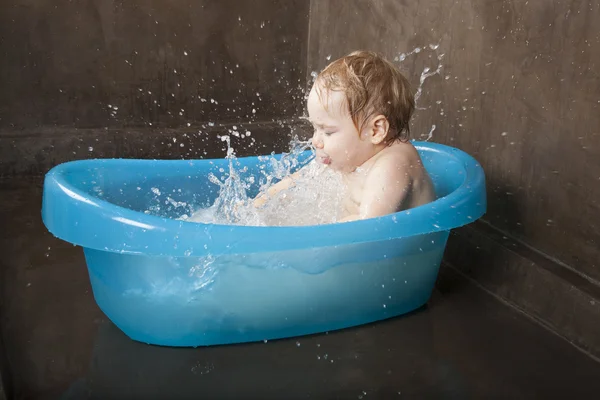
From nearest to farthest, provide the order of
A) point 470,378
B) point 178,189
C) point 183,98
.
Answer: point 470,378
point 178,189
point 183,98

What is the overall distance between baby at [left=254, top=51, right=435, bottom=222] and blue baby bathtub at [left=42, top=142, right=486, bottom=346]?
0.11 metres

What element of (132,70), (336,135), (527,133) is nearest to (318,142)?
(336,135)

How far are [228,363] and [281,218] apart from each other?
1.32 ft

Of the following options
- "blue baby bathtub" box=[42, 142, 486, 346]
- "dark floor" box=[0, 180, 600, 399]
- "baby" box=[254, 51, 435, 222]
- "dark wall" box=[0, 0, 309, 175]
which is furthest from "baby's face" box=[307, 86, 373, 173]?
"dark wall" box=[0, 0, 309, 175]

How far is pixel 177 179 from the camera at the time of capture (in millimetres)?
1759

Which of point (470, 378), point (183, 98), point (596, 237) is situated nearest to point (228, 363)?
point (470, 378)

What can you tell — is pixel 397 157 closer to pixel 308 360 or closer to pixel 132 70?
pixel 308 360

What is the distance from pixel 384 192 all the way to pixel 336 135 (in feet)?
0.54

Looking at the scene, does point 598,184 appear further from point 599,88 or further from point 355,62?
point 355,62

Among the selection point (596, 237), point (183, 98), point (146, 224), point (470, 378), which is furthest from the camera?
point (183, 98)

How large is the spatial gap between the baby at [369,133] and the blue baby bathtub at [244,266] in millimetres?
109

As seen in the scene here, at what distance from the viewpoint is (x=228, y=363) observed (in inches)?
54.7

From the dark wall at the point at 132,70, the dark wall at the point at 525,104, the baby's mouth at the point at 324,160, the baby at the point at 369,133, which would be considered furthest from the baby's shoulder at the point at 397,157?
the dark wall at the point at 132,70

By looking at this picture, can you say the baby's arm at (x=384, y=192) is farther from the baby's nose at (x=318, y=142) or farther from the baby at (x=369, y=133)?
the baby's nose at (x=318, y=142)
